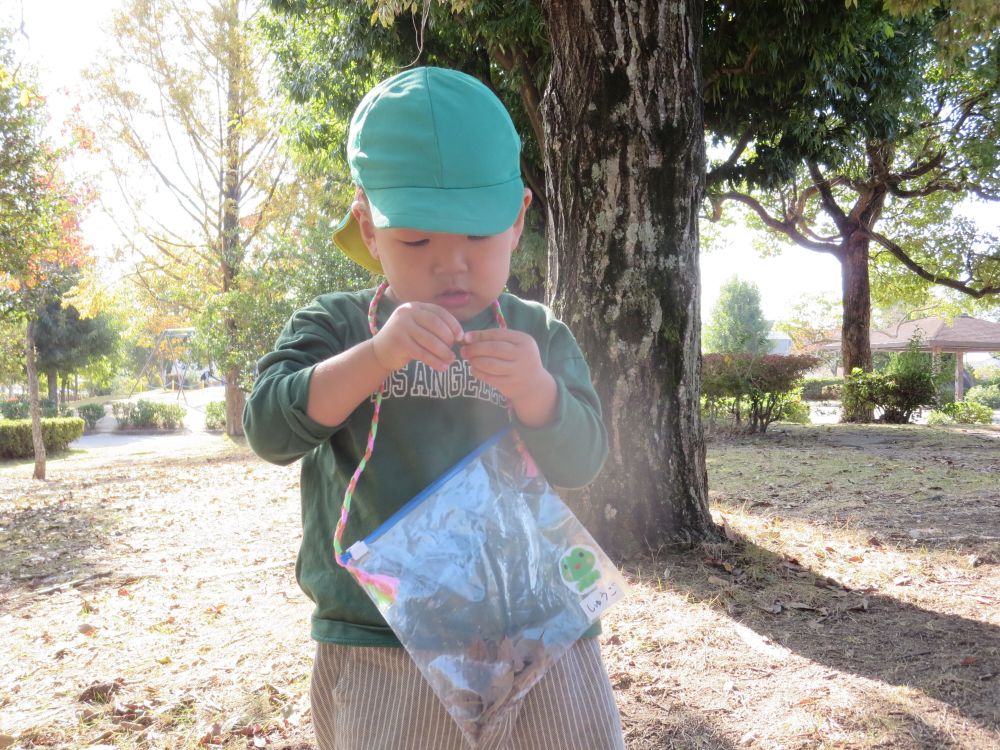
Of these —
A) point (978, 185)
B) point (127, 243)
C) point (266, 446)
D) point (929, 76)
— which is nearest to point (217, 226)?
point (127, 243)

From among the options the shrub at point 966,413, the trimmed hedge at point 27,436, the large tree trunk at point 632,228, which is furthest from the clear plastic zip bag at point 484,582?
the trimmed hedge at point 27,436

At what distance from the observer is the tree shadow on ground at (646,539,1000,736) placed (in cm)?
270

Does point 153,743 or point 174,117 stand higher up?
point 174,117

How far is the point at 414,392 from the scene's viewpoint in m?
1.42

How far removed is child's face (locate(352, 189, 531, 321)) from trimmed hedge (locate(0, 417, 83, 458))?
21.9m

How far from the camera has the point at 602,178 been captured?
12.7 feet

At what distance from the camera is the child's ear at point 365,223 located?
4.63 ft

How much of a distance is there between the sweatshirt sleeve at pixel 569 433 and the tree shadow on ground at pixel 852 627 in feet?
5.85

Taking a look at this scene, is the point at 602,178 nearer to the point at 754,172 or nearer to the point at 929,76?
the point at 754,172

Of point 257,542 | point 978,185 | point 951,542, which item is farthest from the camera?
point 978,185

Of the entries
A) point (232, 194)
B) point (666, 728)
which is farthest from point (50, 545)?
point (232, 194)

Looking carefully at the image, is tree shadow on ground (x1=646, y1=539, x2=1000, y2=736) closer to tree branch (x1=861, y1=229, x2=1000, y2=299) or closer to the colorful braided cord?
the colorful braided cord

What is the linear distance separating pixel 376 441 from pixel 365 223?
0.42 metres

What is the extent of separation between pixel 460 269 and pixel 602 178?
9.18 feet
